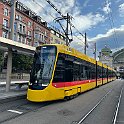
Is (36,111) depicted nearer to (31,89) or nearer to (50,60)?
(31,89)

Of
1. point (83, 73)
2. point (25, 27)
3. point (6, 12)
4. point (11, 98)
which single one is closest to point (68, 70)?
point (11, 98)

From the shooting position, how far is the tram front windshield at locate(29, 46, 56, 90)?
42.0 ft

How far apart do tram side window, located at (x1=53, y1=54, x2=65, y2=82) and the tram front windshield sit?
1.36ft

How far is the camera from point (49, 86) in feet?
41.7

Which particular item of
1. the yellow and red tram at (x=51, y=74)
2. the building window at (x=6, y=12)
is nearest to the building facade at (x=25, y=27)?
the building window at (x=6, y=12)

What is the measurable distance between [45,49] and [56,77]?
1807 mm

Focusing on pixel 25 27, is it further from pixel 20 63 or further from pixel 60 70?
pixel 60 70

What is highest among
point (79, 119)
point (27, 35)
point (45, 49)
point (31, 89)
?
point (27, 35)

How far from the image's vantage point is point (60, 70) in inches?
542

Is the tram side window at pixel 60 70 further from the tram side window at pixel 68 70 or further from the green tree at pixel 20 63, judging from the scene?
the green tree at pixel 20 63

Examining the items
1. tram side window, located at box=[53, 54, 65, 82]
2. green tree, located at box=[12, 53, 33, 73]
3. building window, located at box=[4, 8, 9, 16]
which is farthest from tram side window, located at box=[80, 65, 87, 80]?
building window, located at box=[4, 8, 9, 16]

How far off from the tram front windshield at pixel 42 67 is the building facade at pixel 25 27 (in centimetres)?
4474

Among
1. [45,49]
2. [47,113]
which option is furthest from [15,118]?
[45,49]

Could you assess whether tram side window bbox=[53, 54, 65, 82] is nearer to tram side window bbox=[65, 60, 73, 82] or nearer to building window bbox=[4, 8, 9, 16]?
tram side window bbox=[65, 60, 73, 82]
